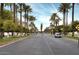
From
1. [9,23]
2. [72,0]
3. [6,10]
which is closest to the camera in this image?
[72,0]

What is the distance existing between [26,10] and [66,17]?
42.7 ft

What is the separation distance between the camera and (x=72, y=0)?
3331 cm

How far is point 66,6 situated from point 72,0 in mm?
59327

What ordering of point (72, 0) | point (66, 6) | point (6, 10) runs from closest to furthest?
point (72, 0) < point (6, 10) < point (66, 6)
